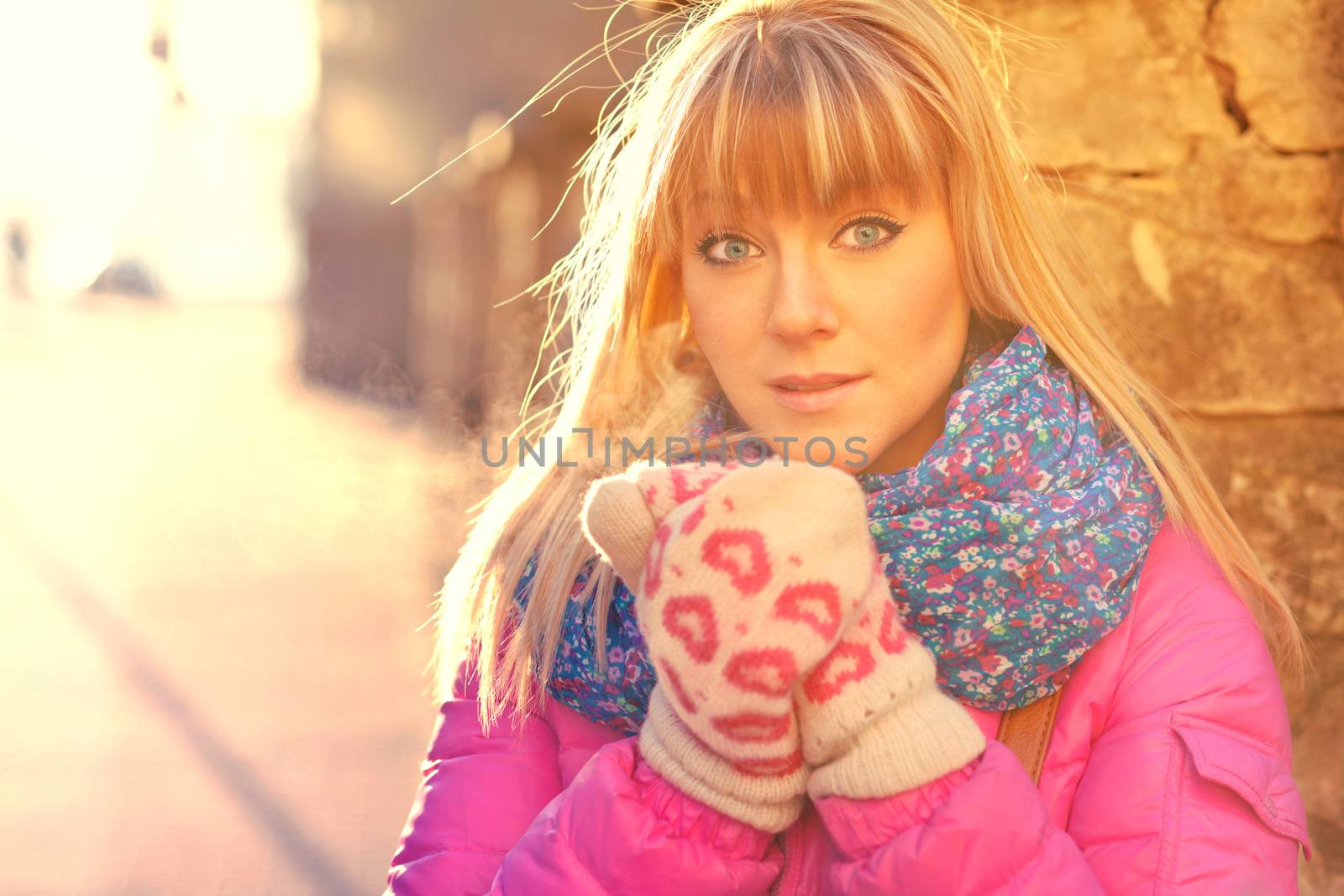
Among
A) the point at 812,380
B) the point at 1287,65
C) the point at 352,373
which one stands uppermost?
the point at 1287,65

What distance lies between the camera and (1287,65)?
6.28ft

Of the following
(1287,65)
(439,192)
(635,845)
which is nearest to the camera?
(635,845)

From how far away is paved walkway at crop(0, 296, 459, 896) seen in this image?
3.33 meters

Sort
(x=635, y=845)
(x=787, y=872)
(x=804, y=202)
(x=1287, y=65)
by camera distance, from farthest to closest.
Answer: (x=1287, y=65), (x=804, y=202), (x=787, y=872), (x=635, y=845)

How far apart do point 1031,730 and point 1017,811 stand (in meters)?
0.26

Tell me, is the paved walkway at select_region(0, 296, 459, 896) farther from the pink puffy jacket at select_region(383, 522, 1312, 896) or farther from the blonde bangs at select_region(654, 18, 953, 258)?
the blonde bangs at select_region(654, 18, 953, 258)

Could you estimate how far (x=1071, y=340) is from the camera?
158 centimetres

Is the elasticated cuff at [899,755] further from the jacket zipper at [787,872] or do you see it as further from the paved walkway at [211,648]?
the paved walkway at [211,648]

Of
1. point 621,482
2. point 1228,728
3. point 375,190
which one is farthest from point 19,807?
point 375,190

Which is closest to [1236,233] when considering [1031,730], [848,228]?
[848,228]

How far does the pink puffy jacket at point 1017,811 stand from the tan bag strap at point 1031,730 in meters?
0.01

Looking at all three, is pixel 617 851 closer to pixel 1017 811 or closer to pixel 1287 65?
pixel 1017 811

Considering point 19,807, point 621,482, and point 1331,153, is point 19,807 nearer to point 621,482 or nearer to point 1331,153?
point 621,482

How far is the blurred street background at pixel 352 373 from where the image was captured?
1940mm
